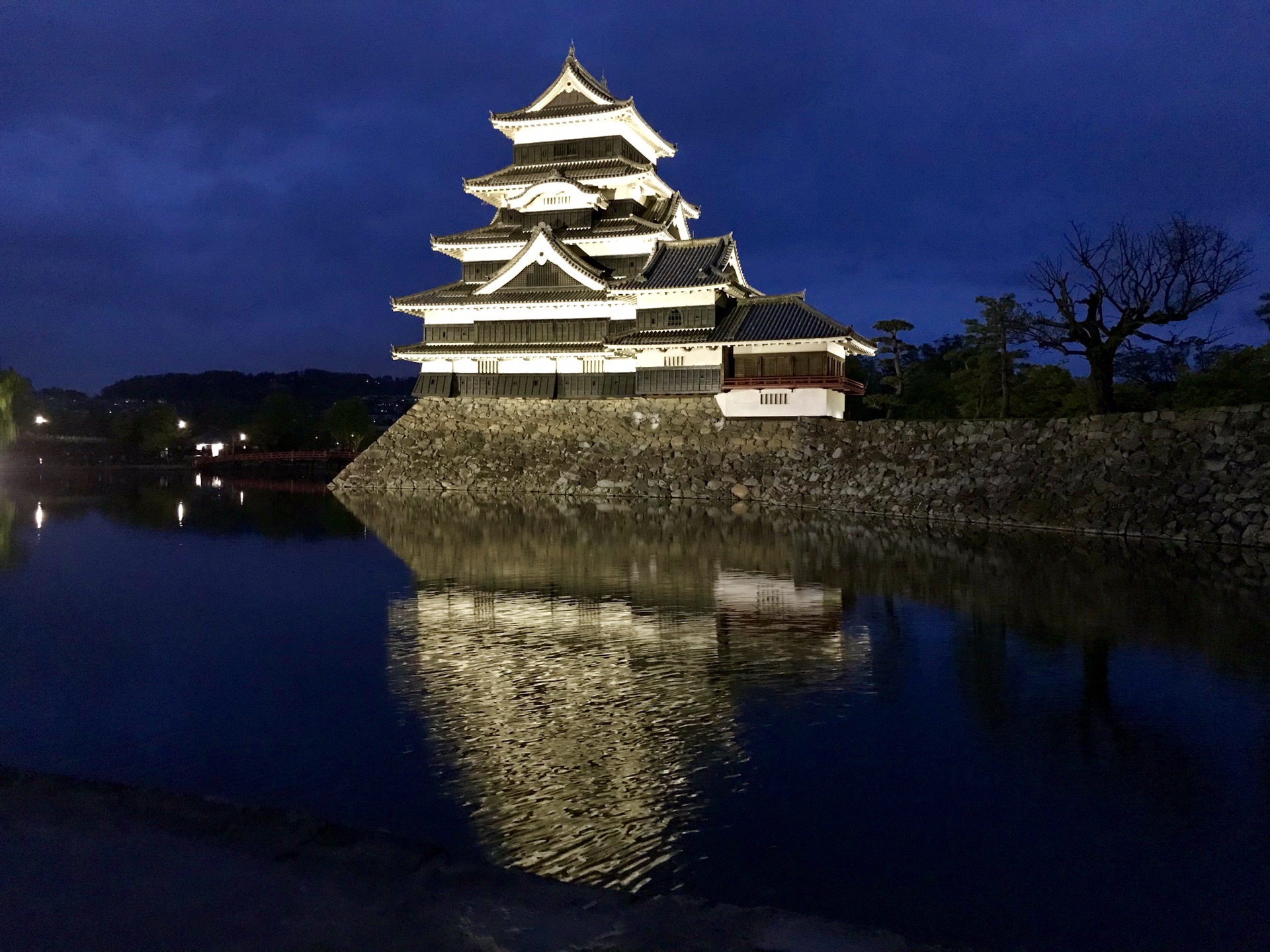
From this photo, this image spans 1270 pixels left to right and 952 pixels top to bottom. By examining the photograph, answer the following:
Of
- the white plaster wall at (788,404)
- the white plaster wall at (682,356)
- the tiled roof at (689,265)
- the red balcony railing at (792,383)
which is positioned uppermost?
the tiled roof at (689,265)

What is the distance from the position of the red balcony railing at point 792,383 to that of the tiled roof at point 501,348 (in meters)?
5.52

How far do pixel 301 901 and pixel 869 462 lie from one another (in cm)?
2536

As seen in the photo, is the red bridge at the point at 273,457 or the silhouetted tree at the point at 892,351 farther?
the red bridge at the point at 273,457

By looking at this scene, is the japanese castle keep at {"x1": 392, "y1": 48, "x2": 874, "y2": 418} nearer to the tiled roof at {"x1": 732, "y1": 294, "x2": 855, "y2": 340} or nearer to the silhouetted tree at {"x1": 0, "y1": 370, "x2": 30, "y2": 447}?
the tiled roof at {"x1": 732, "y1": 294, "x2": 855, "y2": 340}

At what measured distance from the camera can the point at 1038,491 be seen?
21984mm

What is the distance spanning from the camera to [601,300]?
33062 millimetres

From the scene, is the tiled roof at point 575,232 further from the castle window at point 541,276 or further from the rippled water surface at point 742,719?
the rippled water surface at point 742,719

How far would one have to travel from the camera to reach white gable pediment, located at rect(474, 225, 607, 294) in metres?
33.0

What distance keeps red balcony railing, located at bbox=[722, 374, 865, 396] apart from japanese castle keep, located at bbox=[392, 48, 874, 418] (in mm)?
54

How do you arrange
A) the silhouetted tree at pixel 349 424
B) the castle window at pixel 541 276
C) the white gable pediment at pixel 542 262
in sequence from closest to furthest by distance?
the white gable pediment at pixel 542 262 → the castle window at pixel 541 276 → the silhouetted tree at pixel 349 424

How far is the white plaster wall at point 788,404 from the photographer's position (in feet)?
100

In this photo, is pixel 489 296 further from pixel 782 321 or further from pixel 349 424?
pixel 349 424

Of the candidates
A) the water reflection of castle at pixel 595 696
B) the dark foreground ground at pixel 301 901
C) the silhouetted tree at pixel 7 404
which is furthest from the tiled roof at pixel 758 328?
the silhouetted tree at pixel 7 404

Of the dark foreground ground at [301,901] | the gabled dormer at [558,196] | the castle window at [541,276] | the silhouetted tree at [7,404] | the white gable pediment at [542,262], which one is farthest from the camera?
the silhouetted tree at [7,404]
